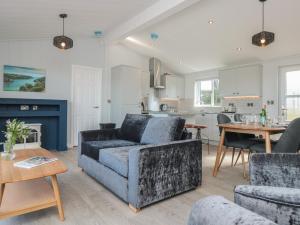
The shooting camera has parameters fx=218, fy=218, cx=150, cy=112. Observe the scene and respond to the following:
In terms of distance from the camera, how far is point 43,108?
193 inches

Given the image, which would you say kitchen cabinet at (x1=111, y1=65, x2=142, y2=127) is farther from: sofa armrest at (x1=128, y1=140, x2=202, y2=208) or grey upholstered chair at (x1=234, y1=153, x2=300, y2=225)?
grey upholstered chair at (x1=234, y1=153, x2=300, y2=225)

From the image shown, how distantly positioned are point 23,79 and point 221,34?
433cm

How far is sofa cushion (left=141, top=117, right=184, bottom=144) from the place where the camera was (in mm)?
2681

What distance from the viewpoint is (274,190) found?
3.59 feet

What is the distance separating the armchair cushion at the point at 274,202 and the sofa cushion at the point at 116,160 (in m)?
1.29

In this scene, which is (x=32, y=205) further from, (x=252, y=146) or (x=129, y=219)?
(x=252, y=146)

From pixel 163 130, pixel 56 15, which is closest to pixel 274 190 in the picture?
pixel 163 130

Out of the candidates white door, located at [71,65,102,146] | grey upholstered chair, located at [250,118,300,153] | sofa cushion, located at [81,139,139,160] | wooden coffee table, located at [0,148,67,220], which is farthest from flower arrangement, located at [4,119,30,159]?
white door, located at [71,65,102,146]

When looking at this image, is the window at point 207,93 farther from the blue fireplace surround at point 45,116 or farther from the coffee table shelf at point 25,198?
the coffee table shelf at point 25,198

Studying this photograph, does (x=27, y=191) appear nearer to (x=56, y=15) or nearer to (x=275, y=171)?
(x=275, y=171)

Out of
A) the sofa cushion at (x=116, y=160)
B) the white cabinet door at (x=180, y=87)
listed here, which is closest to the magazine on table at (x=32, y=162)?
the sofa cushion at (x=116, y=160)

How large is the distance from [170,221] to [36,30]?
169 inches

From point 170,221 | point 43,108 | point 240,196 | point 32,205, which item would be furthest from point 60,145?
point 240,196

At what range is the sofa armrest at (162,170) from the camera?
205 centimetres
